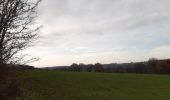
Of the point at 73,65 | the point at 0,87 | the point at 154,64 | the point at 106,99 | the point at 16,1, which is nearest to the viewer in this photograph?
the point at 0,87

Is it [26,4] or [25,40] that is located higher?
[26,4]

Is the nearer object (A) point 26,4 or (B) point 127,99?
Answer: (A) point 26,4

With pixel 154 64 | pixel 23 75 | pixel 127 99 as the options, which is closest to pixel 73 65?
pixel 154 64

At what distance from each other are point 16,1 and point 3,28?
69cm

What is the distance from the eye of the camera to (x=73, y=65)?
113688 mm

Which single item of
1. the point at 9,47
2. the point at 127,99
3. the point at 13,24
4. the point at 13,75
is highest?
the point at 13,24

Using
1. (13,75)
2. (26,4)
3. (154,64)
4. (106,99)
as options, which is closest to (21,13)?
(26,4)

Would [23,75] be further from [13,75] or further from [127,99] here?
[127,99]

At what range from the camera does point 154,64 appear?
126750mm

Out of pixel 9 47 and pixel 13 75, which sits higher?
pixel 9 47

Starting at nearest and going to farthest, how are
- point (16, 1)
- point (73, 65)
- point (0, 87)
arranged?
point (0, 87)
point (16, 1)
point (73, 65)

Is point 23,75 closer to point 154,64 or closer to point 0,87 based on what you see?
A: point 0,87

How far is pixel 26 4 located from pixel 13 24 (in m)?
0.56

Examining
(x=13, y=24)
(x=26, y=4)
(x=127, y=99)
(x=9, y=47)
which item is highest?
(x=26, y=4)
